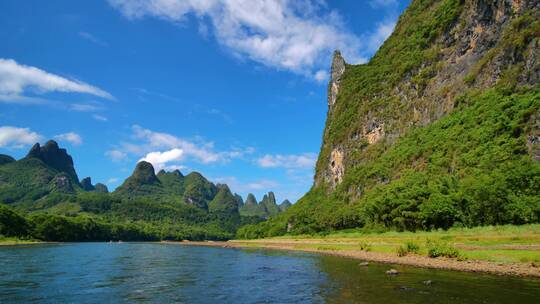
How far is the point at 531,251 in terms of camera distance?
36.0m

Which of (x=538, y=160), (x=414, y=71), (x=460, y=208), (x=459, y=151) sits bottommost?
(x=460, y=208)

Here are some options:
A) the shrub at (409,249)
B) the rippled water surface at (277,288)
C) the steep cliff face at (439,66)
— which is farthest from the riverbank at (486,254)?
the steep cliff face at (439,66)

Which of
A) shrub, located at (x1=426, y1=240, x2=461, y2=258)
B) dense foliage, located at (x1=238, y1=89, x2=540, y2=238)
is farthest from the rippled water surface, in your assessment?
dense foliage, located at (x1=238, y1=89, x2=540, y2=238)

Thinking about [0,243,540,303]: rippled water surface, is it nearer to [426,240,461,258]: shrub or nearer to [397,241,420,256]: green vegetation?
[426,240,461,258]: shrub

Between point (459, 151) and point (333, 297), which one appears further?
point (459, 151)

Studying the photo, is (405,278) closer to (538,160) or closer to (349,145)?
(538,160)

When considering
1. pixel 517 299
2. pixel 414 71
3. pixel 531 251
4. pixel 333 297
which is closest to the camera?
pixel 517 299

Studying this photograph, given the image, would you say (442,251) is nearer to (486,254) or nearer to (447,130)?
(486,254)

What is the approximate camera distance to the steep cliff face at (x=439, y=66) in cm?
10312

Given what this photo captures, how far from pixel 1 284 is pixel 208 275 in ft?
60.7

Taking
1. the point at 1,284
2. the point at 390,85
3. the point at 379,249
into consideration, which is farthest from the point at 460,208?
the point at 390,85

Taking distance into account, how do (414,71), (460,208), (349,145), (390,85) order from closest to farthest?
(460,208) → (414,71) → (390,85) → (349,145)

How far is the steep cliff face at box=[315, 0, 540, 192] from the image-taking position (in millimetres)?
103125

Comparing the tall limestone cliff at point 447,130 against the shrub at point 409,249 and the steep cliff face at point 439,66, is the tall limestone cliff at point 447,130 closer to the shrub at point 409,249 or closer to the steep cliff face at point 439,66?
the steep cliff face at point 439,66
